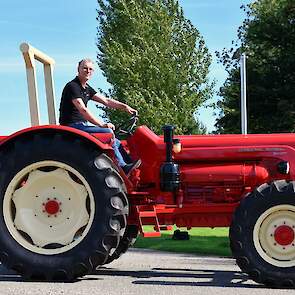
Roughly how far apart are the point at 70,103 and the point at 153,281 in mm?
2017

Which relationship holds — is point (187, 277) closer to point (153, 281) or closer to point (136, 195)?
point (153, 281)

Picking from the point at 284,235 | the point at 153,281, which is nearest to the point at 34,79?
the point at 153,281

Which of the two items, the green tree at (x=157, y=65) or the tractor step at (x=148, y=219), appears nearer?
the tractor step at (x=148, y=219)

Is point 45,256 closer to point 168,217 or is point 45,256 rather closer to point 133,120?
point 168,217

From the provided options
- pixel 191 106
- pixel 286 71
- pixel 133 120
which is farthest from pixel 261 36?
pixel 133 120

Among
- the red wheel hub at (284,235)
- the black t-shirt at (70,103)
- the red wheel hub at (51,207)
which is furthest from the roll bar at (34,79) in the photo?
the red wheel hub at (284,235)

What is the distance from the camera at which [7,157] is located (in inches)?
243

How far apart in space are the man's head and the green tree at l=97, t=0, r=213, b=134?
57.9 ft

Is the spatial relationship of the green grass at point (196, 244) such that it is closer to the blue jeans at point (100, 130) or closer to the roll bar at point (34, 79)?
the blue jeans at point (100, 130)

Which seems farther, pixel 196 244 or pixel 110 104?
pixel 196 244

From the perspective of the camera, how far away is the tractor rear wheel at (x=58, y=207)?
594cm

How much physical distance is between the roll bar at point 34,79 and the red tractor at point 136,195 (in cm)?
10

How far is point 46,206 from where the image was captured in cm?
623

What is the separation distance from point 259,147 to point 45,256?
2.43 m
